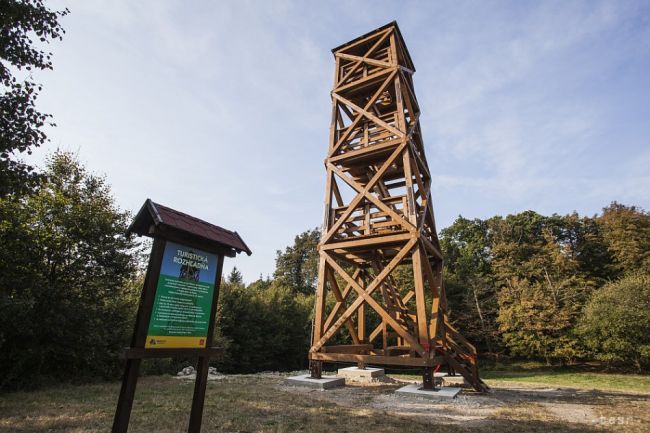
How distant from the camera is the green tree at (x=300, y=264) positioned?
1801 inches

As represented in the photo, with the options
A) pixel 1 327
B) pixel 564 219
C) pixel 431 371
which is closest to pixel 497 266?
pixel 564 219

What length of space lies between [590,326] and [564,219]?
70.9 feet

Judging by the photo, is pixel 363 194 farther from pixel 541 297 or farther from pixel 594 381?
pixel 541 297

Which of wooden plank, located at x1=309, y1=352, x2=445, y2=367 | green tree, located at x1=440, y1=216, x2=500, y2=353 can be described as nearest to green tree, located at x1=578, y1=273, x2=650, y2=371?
green tree, located at x1=440, y1=216, x2=500, y2=353

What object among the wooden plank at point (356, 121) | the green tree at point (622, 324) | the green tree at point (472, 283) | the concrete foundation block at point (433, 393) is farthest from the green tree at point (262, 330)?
the green tree at point (622, 324)

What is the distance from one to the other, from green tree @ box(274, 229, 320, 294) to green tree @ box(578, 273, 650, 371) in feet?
96.8

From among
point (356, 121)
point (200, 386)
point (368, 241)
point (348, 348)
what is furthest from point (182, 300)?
point (356, 121)

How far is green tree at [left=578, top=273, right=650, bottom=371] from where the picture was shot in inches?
791

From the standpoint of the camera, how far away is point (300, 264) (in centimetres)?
4884

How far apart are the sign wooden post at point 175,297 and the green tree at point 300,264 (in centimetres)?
4021

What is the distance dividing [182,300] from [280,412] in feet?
10.3

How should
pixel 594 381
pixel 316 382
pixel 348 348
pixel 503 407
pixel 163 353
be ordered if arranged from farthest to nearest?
pixel 594 381
pixel 348 348
pixel 316 382
pixel 503 407
pixel 163 353

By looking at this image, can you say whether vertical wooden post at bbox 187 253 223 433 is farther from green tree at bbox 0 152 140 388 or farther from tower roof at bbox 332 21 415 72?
tower roof at bbox 332 21 415 72

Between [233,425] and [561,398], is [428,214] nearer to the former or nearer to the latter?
[561,398]
